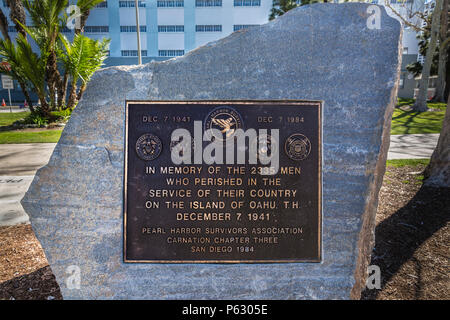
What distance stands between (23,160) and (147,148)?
691 centimetres

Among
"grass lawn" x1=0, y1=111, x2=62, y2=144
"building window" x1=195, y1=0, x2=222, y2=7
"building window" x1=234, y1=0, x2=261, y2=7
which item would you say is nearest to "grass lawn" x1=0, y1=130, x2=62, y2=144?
"grass lawn" x1=0, y1=111, x2=62, y2=144

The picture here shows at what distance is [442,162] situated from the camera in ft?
17.0

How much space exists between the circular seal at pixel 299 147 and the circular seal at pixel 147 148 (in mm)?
1070

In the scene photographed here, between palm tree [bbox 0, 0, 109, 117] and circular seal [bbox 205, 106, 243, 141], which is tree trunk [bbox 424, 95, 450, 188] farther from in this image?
palm tree [bbox 0, 0, 109, 117]

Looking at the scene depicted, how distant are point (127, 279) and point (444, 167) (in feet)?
17.2

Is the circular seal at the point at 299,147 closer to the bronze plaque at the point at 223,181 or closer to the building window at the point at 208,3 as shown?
the bronze plaque at the point at 223,181

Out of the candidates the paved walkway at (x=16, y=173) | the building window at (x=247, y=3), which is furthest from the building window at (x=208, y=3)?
the paved walkway at (x=16, y=173)

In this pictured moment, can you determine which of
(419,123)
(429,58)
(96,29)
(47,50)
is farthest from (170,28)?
(419,123)

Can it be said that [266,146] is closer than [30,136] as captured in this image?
Yes

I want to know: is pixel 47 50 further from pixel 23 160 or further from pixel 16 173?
pixel 16 173

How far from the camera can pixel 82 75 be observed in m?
12.3

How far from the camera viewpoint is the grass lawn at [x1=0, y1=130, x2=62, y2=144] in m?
10.2

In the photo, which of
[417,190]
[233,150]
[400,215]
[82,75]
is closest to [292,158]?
[233,150]
